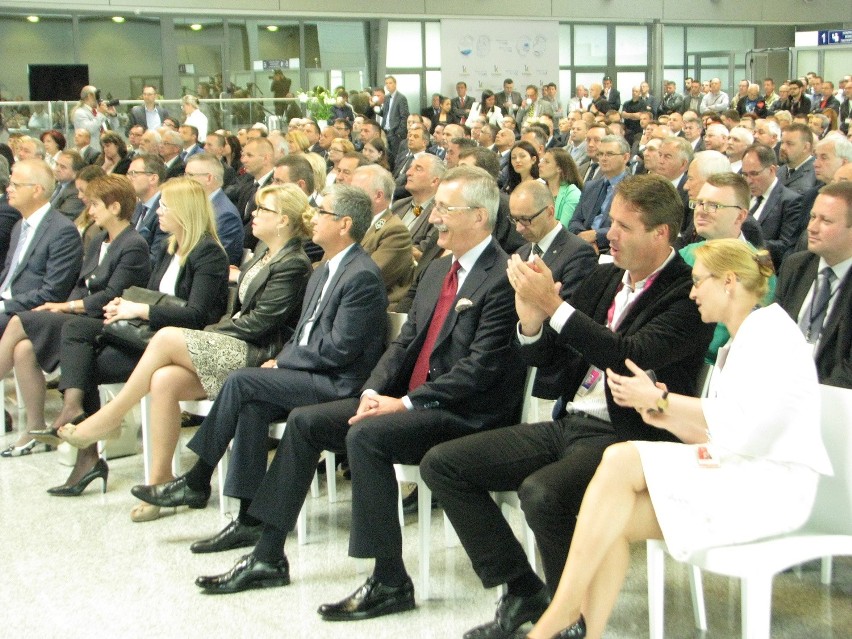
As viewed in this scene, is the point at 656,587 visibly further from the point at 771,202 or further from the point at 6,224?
the point at 6,224

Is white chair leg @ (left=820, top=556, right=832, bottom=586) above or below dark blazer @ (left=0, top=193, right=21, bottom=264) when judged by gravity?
below

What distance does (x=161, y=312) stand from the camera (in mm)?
4715

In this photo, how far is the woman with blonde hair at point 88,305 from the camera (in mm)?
5297

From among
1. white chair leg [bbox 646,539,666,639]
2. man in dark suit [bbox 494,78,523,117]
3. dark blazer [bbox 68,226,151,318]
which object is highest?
man in dark suit [bbox 494,78,523,117]

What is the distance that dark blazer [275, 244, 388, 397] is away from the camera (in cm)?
396

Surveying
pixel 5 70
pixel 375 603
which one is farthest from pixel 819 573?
pixel 5 70

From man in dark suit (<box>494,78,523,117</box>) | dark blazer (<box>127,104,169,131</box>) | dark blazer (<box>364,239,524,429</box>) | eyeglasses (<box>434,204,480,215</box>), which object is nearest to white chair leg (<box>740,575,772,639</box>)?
dark blazer (<box>364,239,524,429</box>)

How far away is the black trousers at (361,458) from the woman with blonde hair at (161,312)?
1306mm

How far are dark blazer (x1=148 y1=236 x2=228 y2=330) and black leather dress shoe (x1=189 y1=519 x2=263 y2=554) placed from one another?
111 cm

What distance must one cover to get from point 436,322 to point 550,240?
2.95 ft

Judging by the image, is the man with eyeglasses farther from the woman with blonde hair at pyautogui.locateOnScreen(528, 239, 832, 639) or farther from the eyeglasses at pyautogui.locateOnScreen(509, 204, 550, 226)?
the woman with blonde hair at pyautogui.locateOnScreen(528, 239, 832, 639)

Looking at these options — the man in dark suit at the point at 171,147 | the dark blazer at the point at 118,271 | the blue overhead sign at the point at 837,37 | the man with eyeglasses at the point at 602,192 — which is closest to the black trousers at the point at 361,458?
the dark blazer at the point at 118,271

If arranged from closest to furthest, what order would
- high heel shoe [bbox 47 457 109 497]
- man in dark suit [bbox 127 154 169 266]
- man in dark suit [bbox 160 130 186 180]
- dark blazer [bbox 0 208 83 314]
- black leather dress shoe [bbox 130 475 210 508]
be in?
black leather dress shoe [bbox 130 475 210 508] < high heel shoe [bbox 47 457 109 497] < dark blazer [bbox 0 208 83 314] < man in dark suit [bbox 127 154 169 266] < man in dark suit [bbox 160 130 186 180]

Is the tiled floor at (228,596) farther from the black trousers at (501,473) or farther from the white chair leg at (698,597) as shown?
the black trousers at (501,473)
